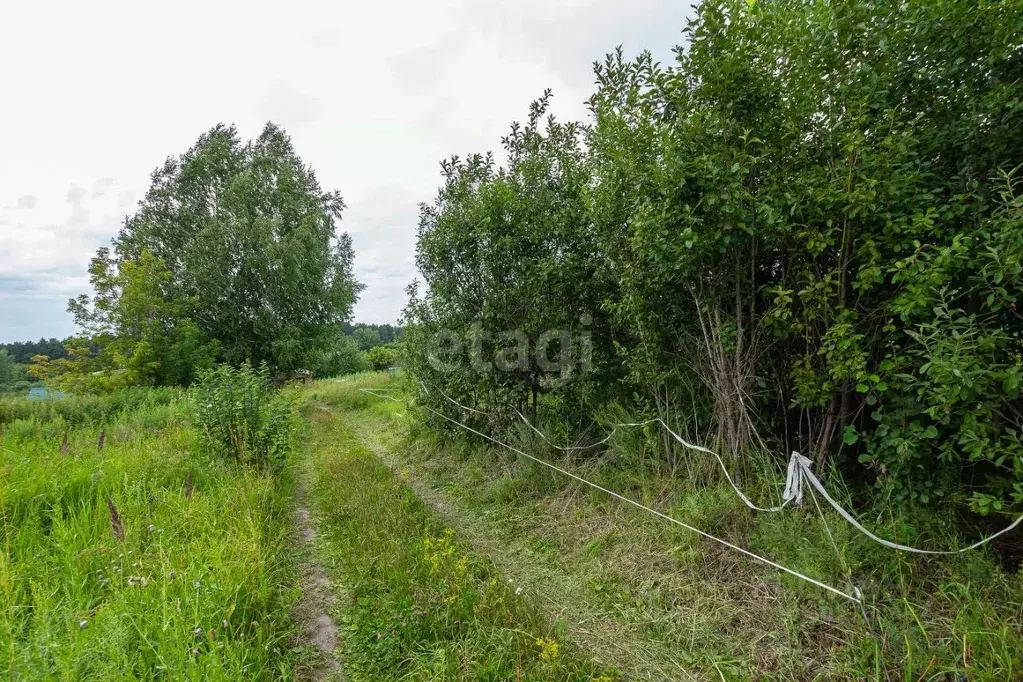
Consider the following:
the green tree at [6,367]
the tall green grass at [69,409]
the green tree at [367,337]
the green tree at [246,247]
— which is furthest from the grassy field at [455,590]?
the green tree at [6,367]

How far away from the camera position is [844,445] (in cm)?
350

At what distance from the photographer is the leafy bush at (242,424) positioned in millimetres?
6004

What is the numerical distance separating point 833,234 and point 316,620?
431cm

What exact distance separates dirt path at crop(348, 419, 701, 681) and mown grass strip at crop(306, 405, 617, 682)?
17 cm

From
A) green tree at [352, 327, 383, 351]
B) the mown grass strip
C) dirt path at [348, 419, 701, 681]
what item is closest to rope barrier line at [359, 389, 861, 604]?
dirt path at [348, 419, 701, 681]

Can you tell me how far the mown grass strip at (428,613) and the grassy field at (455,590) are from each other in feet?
0.05

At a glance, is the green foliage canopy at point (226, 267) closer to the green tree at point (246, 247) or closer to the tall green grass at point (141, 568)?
the green tree at point (246, 247)

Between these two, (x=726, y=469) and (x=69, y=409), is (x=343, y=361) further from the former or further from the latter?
(x=726, y=469)

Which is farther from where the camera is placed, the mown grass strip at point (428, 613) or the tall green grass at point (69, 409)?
the tall green grass at point (69, 409)

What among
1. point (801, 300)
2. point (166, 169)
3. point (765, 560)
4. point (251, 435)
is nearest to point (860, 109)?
point (801, 300)

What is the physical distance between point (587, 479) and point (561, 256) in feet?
8.35

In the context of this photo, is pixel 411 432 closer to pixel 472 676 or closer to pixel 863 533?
pixel 472 676

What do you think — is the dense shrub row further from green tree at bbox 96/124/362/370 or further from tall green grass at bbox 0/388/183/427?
green tree at bbox 96/124/362/370

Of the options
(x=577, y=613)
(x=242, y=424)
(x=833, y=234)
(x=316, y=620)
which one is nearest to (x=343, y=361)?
(x=242, y=424)
